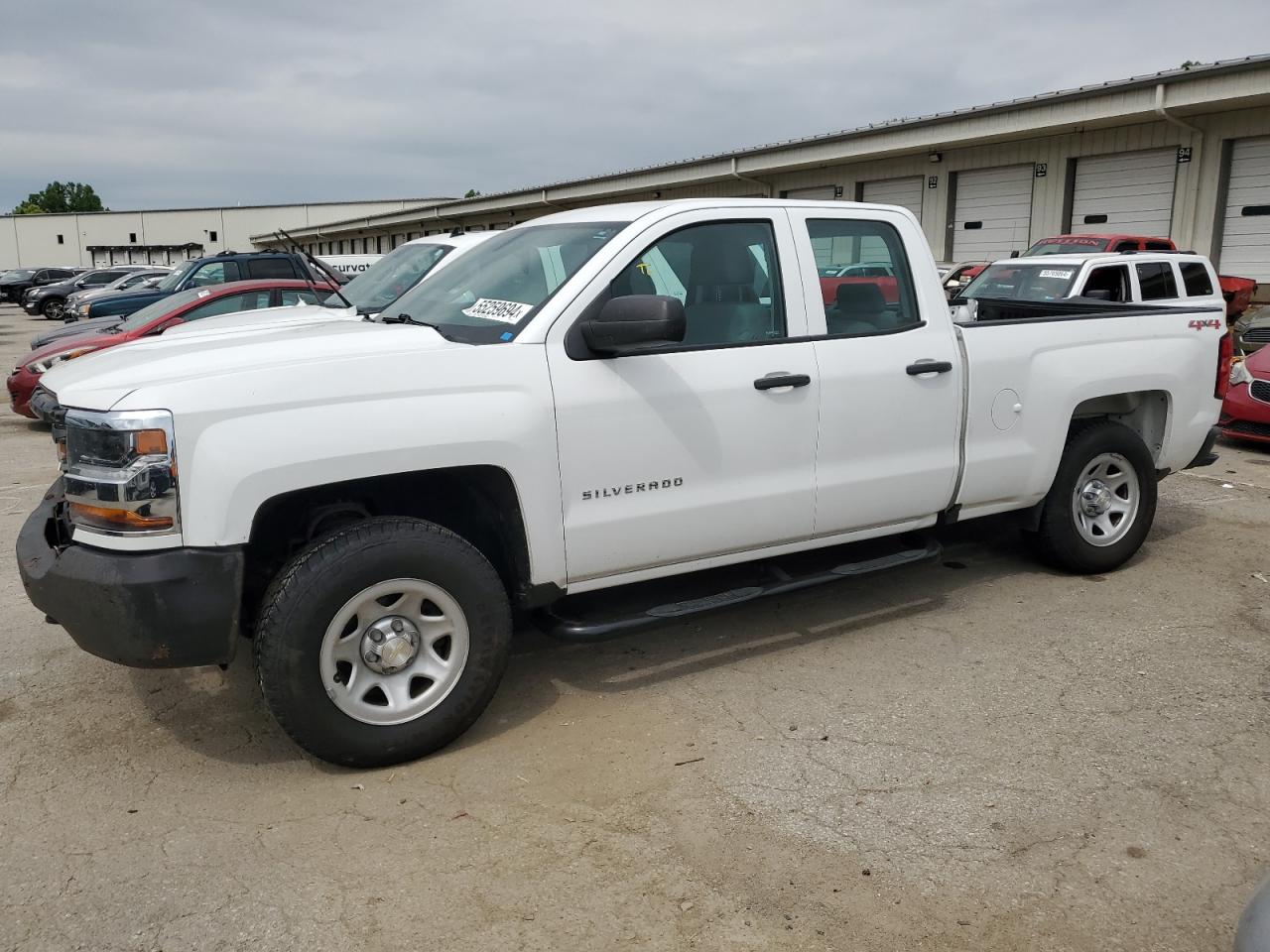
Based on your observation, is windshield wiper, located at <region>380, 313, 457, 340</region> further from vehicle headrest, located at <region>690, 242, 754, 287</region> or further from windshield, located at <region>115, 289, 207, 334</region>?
windshield, located at <region>115, 289, 207, 334</region>

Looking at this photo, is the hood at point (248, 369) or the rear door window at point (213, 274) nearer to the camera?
the hood at point (248, 369)

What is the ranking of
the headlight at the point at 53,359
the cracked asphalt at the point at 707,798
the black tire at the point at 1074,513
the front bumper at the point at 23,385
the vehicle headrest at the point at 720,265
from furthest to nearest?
the front bumper at the point at 23,385
the headlight at the point at 53,359
the black tire at the point at 1074,513
the vehicle headrest at the point at 720,265
the cracked asphalt at the point at 707,798

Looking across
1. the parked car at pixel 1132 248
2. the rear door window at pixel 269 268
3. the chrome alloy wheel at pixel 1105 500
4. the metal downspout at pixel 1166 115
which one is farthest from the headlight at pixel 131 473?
the metal downspout at pixel 1166 115

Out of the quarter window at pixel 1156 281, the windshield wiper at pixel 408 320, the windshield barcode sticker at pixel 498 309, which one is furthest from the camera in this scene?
the quarter window at pixel 1156 281

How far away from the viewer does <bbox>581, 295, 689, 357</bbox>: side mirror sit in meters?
3.70

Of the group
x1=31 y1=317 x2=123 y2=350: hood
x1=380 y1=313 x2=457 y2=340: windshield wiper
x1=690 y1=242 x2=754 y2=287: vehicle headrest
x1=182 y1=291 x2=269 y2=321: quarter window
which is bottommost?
x1=31 y1=317 x2=123 y2=350: hood

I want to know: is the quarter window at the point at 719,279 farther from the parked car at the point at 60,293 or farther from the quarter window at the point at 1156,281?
the parked car at the point at 60,293

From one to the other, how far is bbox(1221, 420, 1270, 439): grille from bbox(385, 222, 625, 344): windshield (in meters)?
7.84

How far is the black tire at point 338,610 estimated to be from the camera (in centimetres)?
341

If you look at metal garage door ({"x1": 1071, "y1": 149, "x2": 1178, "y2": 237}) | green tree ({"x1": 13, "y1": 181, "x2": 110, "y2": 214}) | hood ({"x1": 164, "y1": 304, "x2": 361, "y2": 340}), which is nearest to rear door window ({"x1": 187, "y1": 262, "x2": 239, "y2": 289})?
hood ({"x1": 164, "y1": 304, "x2": 361, "y2": 340})

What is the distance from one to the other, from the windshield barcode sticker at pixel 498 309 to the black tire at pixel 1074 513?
119 inches

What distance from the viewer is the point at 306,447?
3.40 meters

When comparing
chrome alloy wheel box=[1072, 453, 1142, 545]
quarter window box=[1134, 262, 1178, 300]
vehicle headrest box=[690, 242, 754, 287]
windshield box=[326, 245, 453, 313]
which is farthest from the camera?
quarter window box=[1134, 262, 1178, 300]

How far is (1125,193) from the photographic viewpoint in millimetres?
20234
